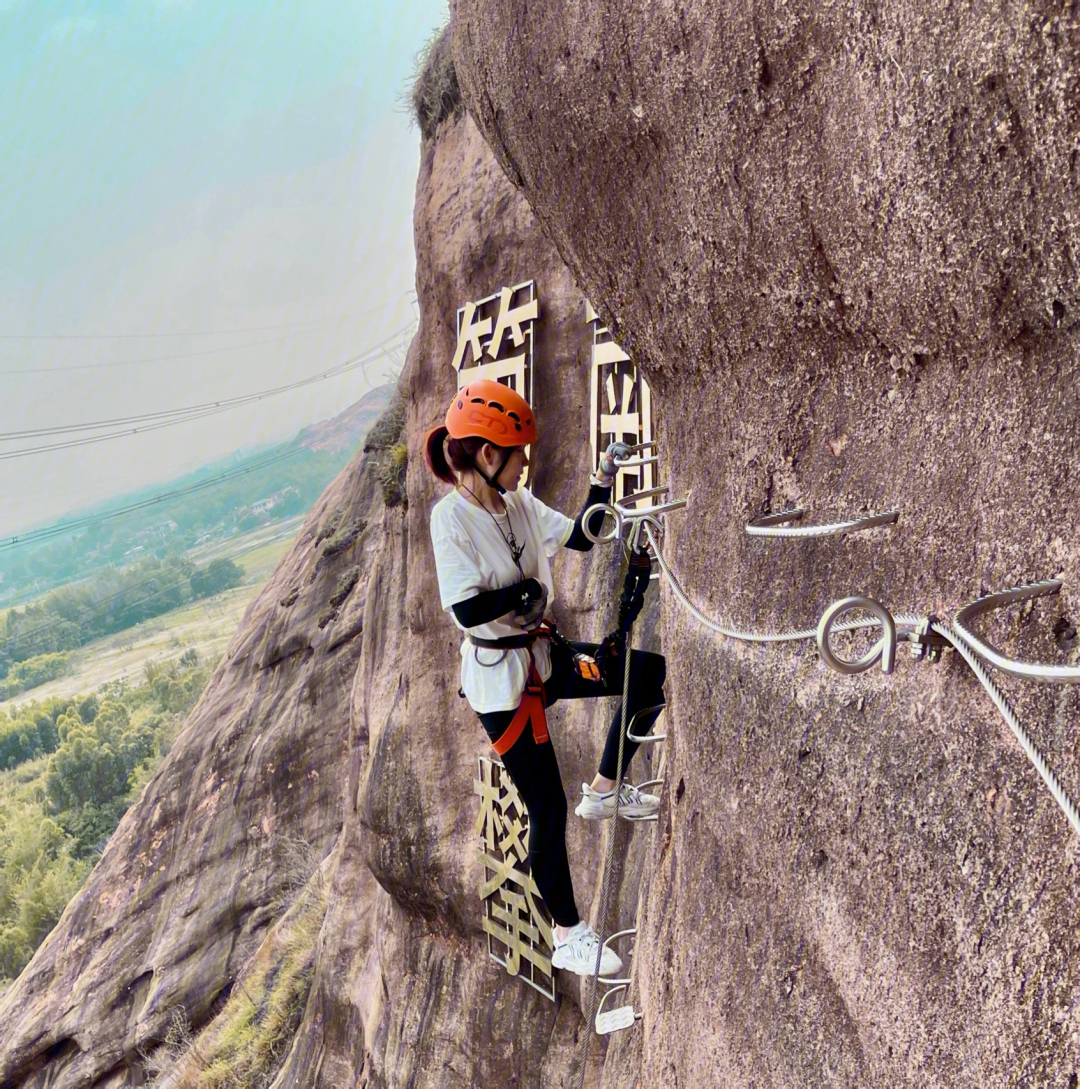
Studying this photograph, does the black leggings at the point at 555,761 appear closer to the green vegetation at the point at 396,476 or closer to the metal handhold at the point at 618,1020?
the metal handhold at the point at 618,1020

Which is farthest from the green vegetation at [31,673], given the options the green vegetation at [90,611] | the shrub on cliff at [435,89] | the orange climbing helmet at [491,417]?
the orange climbing helmet at [491,417]

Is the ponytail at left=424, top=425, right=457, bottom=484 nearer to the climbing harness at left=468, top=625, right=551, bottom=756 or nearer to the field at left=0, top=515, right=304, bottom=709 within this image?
the climbing harness at left=468, top=625, right=551, bottom=756

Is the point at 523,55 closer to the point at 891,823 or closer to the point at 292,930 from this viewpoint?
the point at 891,823

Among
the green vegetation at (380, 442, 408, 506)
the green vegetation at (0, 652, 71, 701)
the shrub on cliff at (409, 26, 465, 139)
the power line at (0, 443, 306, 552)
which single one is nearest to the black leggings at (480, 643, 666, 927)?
the green vegetation at (380, 442, 408, 506)

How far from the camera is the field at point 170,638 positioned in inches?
2356

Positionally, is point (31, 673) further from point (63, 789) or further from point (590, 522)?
point (590, 522)

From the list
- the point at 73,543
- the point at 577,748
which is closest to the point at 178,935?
the point at 577,748

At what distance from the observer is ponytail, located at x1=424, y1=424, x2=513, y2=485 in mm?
3113

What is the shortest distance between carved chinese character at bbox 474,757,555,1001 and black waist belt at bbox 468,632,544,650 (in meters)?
2.11

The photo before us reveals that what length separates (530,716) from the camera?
3279 millimetres

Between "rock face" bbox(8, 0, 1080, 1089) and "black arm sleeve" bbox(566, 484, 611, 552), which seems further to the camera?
"black arm sleeve" bbox(566, 484, 611, 552)

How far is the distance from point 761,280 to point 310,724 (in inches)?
416

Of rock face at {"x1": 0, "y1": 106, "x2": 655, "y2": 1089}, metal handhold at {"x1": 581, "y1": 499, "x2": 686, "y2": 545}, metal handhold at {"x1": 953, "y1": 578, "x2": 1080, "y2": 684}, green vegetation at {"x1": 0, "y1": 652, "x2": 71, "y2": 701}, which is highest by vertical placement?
metal handhold at {"x1": 953, "y1": 578, "x2": 1080, "y2": 684}

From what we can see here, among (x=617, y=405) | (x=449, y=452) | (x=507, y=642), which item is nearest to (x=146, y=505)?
(x=617, y=405)
